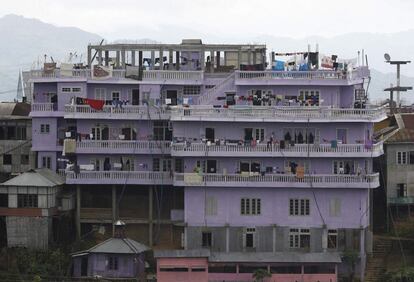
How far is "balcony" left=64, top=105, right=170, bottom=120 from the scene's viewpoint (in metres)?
55.2

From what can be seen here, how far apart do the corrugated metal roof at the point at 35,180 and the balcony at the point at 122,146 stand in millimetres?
2055

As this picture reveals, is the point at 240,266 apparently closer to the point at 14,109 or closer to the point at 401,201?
the point at 401,201

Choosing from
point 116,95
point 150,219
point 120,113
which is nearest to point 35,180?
point 120,113

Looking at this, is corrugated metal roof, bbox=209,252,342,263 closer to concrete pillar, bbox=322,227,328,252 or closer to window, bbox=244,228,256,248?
concrete pillar, bbox=322,227,328,252

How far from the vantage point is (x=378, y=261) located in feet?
175

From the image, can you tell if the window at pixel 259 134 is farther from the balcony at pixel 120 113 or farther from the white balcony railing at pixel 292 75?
the balcony at pixel 120 113

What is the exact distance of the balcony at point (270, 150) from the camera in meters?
52.2

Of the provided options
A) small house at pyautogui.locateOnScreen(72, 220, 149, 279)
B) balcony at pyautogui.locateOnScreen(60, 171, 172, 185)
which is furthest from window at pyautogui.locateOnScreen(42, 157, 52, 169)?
small house at pyautogui.locateOnScreen(72, 220, 149, 279)

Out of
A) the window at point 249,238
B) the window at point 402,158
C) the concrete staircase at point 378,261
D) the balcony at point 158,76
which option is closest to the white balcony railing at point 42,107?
the balcony at point 158,76

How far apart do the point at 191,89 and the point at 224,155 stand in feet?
18.0

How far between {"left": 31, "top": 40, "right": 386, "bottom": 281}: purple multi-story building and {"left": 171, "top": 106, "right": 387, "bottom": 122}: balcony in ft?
0.16

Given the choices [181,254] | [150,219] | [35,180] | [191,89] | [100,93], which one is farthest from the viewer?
[100,93]

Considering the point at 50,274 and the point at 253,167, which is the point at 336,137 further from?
the point at 50,274

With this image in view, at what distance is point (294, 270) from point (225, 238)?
391 cm
